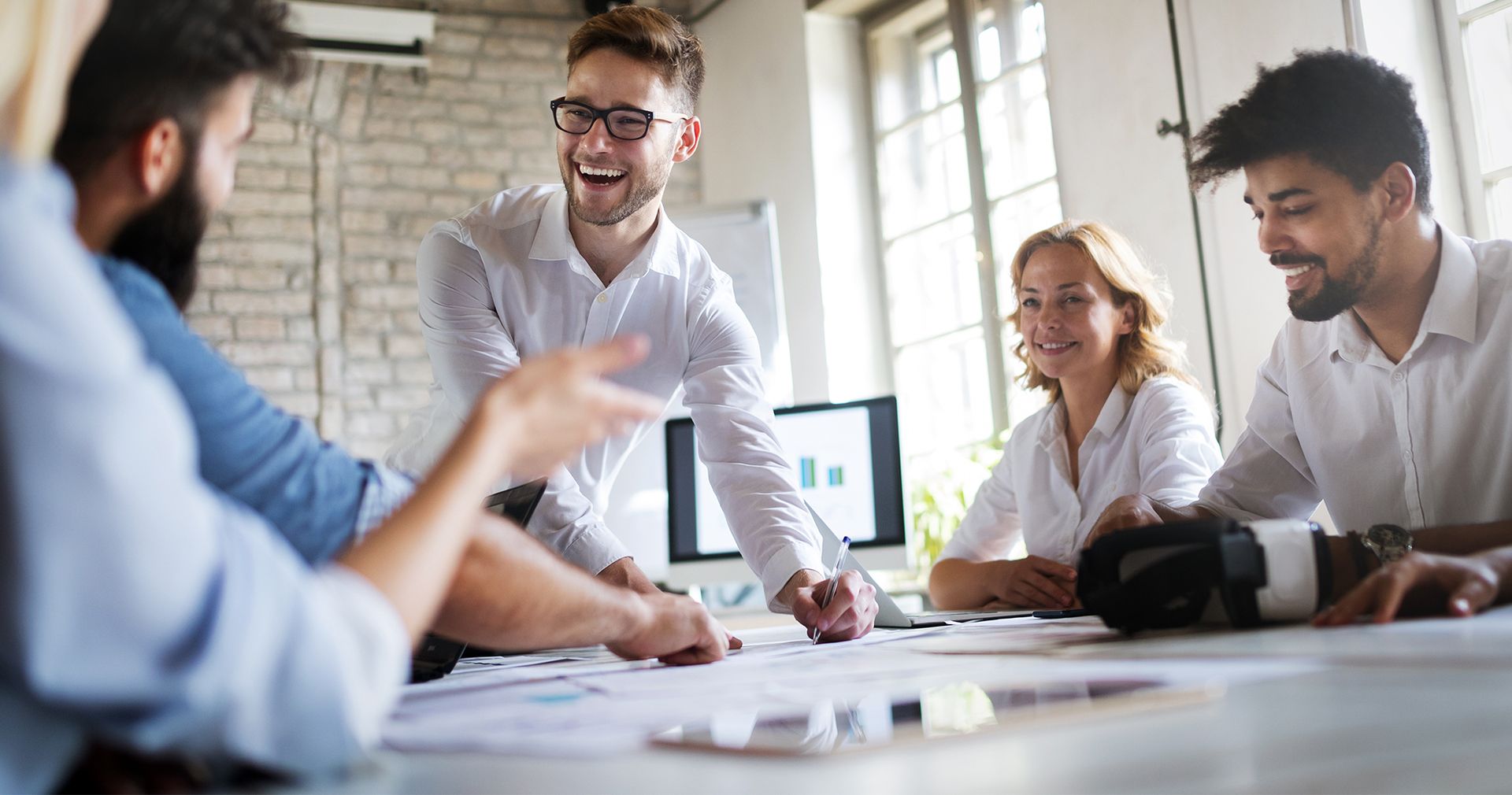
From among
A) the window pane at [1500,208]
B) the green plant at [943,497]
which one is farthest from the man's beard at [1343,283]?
the green plant at [943,497]

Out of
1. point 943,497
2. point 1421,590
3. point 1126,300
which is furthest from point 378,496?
point 943,497

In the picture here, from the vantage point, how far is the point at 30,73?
23.5 inches

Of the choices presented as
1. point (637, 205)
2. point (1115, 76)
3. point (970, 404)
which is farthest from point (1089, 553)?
point (970, 404)

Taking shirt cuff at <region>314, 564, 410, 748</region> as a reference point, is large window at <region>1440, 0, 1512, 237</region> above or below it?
above

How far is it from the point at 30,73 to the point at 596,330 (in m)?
1.65

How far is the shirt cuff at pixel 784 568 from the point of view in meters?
1.81

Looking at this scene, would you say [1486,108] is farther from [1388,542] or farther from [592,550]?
[592,550]

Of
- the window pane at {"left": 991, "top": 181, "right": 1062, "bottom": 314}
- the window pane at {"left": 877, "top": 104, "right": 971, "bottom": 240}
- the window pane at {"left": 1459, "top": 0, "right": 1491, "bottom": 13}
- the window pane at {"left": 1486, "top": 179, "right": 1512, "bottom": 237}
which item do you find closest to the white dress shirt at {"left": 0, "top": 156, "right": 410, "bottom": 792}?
the window pane at {"left": 1486, "top": 179, "right": 1512, "bottom": 237}

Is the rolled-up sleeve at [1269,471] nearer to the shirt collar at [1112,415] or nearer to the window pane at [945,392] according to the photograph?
the shirt collar at [1112,415]

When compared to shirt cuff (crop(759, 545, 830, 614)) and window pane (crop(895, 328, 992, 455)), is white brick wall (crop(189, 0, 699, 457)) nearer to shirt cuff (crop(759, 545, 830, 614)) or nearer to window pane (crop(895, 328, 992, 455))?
window pane (crop(895, 328, 992, 455))

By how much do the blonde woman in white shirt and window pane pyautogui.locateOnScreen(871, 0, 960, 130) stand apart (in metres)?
2.61

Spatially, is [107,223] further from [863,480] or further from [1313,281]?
[863,480]

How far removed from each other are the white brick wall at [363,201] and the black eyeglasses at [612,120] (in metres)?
3.17

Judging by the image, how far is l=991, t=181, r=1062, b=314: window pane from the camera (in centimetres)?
455
